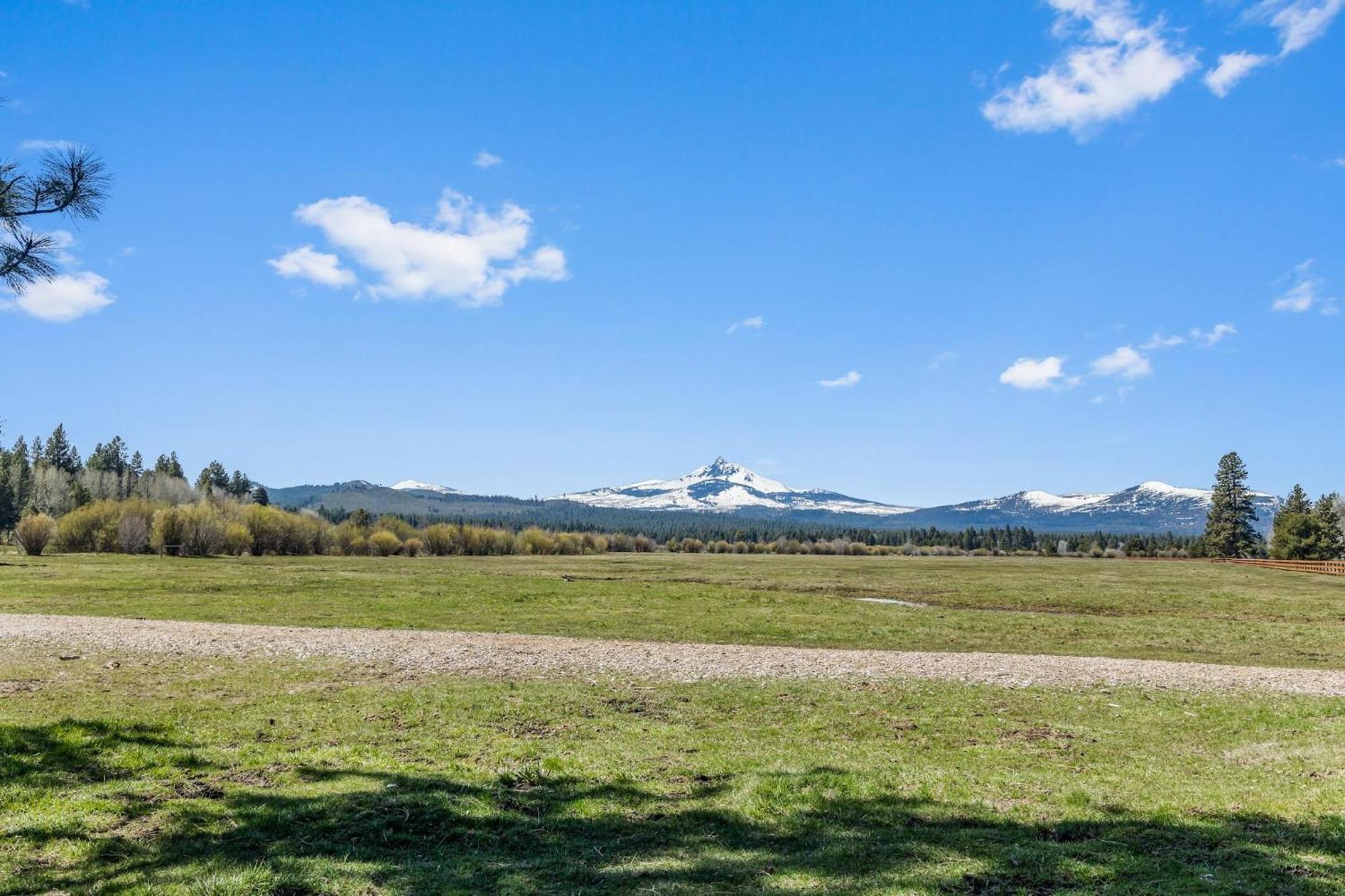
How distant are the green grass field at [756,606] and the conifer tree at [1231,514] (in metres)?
60.4

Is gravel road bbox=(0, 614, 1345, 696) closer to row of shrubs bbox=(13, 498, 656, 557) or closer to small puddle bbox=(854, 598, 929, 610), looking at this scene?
small puddle bbox=(854, 598, 929, 610)

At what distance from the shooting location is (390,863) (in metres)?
7.33

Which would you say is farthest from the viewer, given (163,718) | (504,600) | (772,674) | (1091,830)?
(504,600)

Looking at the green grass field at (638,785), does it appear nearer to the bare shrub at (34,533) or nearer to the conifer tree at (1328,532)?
the bare shrub at (34,533)

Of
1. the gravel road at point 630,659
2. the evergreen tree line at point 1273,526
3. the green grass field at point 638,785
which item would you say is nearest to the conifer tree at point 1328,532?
the evergreen tree line at point 1273,526

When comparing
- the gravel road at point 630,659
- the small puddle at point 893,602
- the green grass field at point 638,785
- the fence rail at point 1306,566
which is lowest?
the fence rail at point 1306,566

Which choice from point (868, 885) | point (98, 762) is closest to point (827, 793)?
point (868, 885)

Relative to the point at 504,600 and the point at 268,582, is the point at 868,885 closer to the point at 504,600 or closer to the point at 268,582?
the point at 504,600

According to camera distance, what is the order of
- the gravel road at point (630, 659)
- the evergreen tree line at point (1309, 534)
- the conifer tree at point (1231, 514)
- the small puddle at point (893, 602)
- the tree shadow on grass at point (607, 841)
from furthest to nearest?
the conifer tree at point (1231, 514), the evergreen tree line at point (1309, 534), the small puddle at point (893, 602), the gravel road at point (630, 659), the tree shadow on grass at point (607, 841)

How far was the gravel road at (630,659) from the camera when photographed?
19094mm

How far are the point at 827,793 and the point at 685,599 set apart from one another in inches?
1323

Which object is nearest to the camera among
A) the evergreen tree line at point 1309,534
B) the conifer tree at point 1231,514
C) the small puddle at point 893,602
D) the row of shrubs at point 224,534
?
the small puddle at point 893,602

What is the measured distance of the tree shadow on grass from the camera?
22.6 feet

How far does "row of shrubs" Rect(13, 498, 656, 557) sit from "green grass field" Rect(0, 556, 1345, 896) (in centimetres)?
8870
